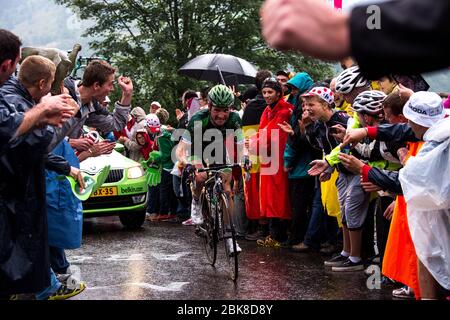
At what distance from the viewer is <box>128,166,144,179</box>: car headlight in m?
13.4

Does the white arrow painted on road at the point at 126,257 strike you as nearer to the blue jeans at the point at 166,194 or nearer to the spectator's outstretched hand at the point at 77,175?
the spectator's outstretched hand at the point at 77,175

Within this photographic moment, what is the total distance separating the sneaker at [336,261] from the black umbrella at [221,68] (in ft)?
21.7

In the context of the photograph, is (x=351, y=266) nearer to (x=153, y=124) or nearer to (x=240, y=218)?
(x=240, y=218)

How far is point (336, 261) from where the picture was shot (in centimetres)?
916

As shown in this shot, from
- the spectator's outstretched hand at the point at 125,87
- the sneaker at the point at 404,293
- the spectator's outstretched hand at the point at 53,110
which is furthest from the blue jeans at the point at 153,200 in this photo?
the spectator's outstretched hand at the point at 53,110

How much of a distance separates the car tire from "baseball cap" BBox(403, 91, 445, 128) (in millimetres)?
8143

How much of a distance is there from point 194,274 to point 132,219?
4.78m

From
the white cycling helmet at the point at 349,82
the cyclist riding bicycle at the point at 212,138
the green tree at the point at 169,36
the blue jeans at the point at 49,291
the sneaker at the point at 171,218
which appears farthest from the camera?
the green tree at the point at 169,36

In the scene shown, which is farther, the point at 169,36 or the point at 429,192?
the point at 169,36

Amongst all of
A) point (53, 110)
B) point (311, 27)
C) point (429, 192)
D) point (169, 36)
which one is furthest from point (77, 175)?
point (169, 36)

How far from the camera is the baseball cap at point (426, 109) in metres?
5.73

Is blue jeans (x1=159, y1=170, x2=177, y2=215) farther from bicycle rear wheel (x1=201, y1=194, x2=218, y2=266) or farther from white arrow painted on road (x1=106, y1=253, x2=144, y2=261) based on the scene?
bicycle rear wheel (x1=201, y1=194, x2=218, y2=266)
